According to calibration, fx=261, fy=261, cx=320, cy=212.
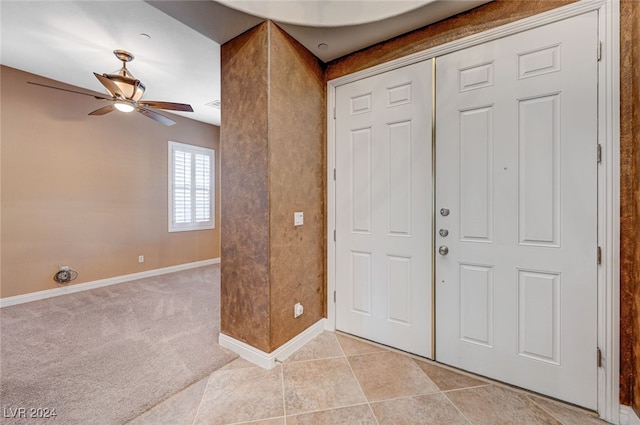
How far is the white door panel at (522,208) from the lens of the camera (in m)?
1.55

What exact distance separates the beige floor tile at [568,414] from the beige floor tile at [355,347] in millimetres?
1041

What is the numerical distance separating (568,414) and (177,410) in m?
2.31

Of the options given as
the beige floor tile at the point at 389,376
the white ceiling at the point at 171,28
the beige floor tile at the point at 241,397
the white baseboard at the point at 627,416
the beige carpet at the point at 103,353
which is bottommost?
the beige floor tile at the point at 241,397

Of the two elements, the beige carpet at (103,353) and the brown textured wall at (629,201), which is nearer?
the brown textured wall at (629,201)

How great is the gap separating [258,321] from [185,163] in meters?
4.04

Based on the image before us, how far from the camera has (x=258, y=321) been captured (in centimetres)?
205

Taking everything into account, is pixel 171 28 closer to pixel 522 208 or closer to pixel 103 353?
pixel 103 353

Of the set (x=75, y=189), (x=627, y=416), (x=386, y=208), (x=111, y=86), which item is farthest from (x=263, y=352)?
(x=75, y=189)

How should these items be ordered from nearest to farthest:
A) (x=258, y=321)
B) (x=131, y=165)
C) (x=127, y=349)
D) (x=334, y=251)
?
1. (x=258, y=321)
2. (x=127, y=349)
3. (x=334, y=251)
4. (x=131, y=165)

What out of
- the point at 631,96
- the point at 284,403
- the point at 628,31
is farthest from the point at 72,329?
the point at 628,31

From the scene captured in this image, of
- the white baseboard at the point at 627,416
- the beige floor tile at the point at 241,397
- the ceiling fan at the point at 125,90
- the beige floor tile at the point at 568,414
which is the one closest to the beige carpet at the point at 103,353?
the beige floor tile at the point at 241,397

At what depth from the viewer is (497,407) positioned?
62.7 inches

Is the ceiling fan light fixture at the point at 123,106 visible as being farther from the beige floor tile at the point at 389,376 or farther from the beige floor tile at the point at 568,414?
the beige floor tile at the point at 568,414

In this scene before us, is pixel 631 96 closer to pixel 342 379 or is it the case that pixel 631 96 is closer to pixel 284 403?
pixel 342 379
